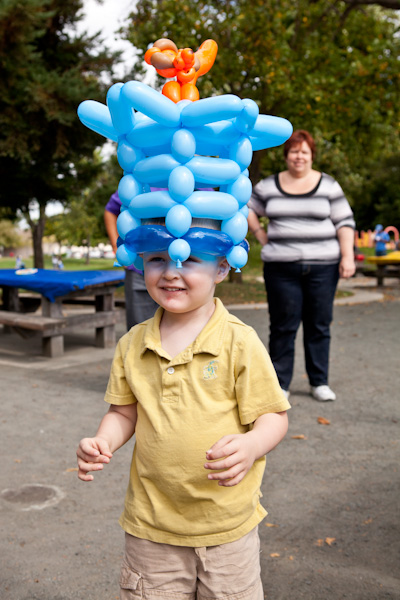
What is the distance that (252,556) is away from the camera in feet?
6.20

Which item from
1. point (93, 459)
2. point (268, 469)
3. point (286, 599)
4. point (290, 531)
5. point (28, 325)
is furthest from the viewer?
point (28, 325)

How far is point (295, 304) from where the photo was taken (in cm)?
516

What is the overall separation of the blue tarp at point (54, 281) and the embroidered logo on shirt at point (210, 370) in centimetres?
550

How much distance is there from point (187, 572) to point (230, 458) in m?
0.45

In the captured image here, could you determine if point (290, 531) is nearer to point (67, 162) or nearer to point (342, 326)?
point (342, 326)

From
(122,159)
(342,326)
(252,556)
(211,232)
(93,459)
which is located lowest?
(342,326)

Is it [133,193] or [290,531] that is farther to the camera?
[290,531]

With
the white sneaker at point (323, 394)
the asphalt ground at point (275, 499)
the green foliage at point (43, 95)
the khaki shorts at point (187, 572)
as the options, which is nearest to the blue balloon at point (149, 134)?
the khaki shorts at point (187, 572)

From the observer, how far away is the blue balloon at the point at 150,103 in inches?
66.2

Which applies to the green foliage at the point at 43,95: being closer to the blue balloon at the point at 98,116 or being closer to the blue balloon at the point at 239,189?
the blue balloon at the point at 98,116

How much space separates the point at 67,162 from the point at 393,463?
1210 centimetres

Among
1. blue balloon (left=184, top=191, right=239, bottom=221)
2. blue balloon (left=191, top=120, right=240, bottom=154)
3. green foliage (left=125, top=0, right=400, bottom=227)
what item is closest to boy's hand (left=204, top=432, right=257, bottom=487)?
blue balloon (left=184, top=191, right=239, bottom=221)

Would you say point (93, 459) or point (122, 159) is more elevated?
point (122, 159)

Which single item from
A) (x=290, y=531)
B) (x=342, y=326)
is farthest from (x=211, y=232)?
(x=342, y=326)
